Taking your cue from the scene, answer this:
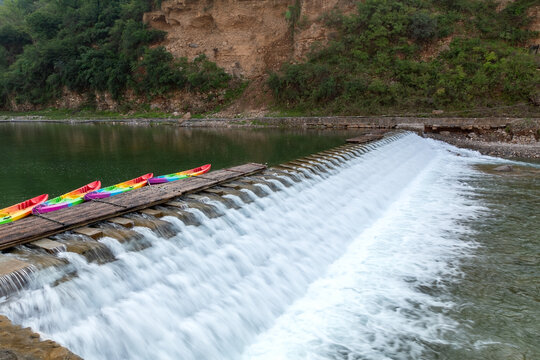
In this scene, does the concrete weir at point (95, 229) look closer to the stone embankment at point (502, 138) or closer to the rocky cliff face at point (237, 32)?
the stone embankment at point (502, 138)

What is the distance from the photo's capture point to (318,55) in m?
34.4

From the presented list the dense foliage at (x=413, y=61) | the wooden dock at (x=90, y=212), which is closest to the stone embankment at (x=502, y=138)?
the dense foliage at (x=413, y=61)

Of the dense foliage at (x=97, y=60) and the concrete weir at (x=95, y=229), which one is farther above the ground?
the dense foliage at (x=97, y=60)

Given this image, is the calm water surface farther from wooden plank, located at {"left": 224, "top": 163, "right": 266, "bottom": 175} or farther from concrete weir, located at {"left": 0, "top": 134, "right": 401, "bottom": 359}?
concrete weir, located at {"left": 0, "top": 134, "right": 401, "bottom": 359}

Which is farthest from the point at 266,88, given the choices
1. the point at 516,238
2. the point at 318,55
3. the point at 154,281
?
the point at 154,281

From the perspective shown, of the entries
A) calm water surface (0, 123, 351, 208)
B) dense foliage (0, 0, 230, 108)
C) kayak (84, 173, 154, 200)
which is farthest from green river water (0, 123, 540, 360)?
dense foliage (0, 0, 230, 108)

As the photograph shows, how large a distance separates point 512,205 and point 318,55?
27554mm

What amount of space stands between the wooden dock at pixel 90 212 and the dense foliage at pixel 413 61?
24.8m

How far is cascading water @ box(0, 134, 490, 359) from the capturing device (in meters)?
3.82

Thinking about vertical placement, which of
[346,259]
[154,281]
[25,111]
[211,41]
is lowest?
[346,259]

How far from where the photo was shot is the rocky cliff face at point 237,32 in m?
39.8

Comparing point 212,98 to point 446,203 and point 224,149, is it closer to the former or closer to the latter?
point 224,149

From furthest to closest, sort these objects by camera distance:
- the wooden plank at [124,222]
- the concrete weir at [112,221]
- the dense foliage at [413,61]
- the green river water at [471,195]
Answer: the dense foliage at [413,61] < the wooden plank at [124,222] < the green river water at [471,195] < the concrete weir at [112,221]

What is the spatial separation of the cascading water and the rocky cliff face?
107 ft
